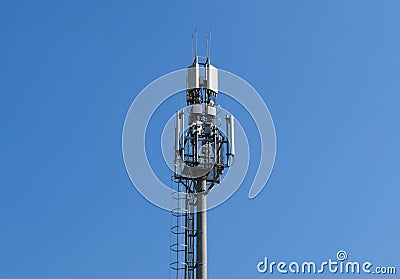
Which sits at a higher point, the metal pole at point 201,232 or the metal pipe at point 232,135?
the metal pipe at point 232,135

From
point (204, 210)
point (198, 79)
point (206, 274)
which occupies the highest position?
point (198, 79)

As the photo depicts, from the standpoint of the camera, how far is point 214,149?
74812 millimetres

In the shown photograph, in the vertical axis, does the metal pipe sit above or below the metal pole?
above

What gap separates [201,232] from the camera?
238 feet

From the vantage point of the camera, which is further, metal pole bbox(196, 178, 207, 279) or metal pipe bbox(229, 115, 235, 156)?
metal pipe bbox(229, 115, 235, 156)

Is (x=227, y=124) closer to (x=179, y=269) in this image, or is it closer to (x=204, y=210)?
(x=204, y=210)

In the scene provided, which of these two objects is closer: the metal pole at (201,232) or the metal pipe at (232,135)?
the metal pole at (201,232)

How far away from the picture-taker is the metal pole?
235 feet

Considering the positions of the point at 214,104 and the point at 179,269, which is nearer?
the point at 179,269

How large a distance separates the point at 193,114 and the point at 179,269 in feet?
39.9

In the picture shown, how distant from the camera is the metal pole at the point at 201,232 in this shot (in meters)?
71.6

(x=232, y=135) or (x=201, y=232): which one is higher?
(x=232, y=135)

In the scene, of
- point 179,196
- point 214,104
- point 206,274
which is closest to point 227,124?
point 214,104

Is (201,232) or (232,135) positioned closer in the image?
(201,232)
